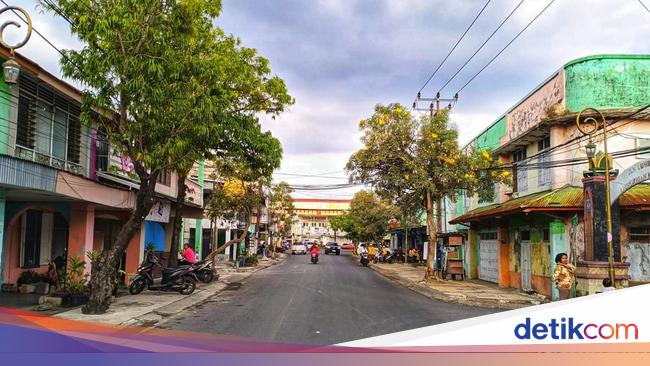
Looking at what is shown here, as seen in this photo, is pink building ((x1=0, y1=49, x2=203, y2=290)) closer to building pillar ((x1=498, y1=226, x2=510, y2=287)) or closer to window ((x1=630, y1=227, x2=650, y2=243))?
building pillar ((x1=498, y1=226, x2=510, y2=287))

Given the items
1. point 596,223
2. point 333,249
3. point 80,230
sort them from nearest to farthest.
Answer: point 596,223
point 80,230
point 333,249

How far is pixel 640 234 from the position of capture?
15.9 metres

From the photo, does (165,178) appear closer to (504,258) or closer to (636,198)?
(504,258)

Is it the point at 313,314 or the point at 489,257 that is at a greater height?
the point at 489,257

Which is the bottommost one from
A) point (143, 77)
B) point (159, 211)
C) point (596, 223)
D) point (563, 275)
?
point (563, 275)

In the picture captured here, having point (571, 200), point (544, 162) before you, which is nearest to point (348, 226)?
point (544, 162)

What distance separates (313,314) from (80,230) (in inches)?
290

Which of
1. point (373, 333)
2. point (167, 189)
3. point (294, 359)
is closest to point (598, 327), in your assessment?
point (294, 359)

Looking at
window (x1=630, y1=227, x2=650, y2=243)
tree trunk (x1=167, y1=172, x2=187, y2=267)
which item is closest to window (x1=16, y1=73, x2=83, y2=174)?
tree trunk (x1=167, y1=172, x2=187, y2=267)

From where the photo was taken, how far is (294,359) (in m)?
4.28

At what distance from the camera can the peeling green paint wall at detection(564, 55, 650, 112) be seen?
16828 mm

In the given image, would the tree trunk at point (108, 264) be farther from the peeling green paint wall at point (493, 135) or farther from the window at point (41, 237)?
the peeling green paint wall at point (493, 135)

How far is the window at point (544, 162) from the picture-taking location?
18.7 meters

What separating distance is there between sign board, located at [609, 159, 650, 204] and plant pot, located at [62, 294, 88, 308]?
1290 centimetres
